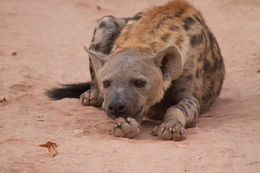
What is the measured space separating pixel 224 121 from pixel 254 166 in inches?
59.7

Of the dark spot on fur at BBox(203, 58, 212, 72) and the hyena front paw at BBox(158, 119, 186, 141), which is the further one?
the dark spot on fur at BBox(203, 58, 212, 72)

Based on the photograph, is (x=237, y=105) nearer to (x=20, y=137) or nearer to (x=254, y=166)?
(x=254, y=166)

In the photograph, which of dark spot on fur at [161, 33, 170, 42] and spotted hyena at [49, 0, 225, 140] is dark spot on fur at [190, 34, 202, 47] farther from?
dark spot on fur at [161, 33, 170, 42]

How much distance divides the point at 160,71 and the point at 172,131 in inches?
24.4

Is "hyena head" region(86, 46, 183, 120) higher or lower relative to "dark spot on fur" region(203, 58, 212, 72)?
higher

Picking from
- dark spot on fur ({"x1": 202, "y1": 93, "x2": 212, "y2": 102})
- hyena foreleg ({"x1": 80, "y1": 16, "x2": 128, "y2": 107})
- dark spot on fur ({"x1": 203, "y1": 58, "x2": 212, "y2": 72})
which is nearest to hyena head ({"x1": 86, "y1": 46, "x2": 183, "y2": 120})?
dark spot on fur ({"x1": 203, "y1": 58, "x2": 212, "y2": 72})

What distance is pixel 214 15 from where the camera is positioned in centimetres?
1058

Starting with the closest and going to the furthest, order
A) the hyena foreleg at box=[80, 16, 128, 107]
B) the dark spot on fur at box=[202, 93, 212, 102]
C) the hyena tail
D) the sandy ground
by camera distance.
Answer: the sandy ground
the dark spot on fur at box=[202, 93, 212, 102]
the hyena foreleg at box=[80, 16, 128, 107]
the hyena tail

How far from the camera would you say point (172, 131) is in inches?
141

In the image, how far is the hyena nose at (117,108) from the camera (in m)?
3.56

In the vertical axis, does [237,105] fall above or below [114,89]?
below

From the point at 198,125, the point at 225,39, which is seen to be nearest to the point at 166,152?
the point at 198,125

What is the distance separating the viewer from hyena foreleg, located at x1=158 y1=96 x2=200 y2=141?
358 centimetres

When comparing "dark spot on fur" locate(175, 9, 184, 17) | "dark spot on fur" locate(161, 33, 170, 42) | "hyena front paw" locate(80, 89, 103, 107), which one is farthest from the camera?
"hyena front paw" locate(80, 89, 103, 107)
